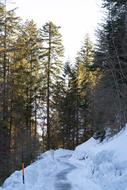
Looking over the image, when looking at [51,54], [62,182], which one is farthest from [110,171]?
[51,54]

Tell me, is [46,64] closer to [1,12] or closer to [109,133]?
A: [1,12]

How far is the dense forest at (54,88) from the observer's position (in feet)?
108

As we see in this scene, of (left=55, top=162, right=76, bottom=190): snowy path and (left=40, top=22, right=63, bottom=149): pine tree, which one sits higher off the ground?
(left=40, top=22, right=63, bottom=149): pine tree

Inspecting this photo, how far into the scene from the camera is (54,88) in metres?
56.7

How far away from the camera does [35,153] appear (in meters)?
40.8

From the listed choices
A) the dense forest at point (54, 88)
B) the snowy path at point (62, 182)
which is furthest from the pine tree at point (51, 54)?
the snowy path at point (62, 182)

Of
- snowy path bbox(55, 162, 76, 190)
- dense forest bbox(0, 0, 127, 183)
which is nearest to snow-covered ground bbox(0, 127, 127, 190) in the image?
snowy path bbox(55, 162, 76, 190)

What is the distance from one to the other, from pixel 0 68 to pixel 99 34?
33.3 feet

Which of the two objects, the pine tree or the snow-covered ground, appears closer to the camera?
the snow-covered ground

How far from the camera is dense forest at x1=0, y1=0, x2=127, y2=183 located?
108 feet

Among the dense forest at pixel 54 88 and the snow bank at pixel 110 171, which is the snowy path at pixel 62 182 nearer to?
the snow bank at pixel 110 171

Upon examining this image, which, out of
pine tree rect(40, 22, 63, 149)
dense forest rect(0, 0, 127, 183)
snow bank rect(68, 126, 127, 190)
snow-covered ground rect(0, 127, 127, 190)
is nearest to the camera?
snow bank rect(68, 126, 127, 190)

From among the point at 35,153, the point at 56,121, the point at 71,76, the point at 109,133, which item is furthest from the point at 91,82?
the point at 109,133

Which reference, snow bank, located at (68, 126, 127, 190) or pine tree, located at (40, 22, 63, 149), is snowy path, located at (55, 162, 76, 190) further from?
pine tree, located at (40, 22, 63, 149)
